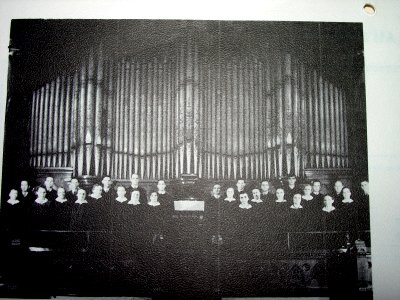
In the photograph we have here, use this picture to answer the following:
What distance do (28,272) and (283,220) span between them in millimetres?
1957

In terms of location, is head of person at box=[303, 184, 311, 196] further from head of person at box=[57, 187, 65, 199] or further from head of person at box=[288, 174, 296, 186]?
head of person at box=[57, 187, 65, 199]

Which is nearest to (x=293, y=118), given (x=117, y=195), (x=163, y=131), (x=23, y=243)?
(x=163, y=131)

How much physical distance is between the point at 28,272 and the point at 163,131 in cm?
147

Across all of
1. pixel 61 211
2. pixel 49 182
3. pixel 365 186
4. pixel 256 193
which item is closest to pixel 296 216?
pixel 256 193

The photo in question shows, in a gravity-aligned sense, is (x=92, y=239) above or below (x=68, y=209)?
below

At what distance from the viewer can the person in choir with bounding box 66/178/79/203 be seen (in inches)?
127

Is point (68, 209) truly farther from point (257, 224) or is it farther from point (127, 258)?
point (257, 224)

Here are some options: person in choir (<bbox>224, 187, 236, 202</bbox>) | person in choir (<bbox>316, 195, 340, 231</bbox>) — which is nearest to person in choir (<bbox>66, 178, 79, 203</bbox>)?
person in choir (<bbox>224, 187, 236, 202</bbox>)

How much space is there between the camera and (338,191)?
324 centimetres

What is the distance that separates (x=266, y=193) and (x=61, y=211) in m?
1.56

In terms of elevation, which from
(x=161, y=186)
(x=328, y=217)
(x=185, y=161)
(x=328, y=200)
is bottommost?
(x=328, y=217)

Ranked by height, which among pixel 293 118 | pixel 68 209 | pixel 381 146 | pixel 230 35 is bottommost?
pixel 68 209

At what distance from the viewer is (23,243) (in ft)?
10.5

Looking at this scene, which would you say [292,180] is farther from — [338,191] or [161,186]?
[161,186]
